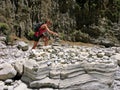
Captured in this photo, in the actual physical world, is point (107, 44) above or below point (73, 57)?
below

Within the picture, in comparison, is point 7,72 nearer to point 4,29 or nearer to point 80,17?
point 4,29

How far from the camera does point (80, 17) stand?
23.0 m

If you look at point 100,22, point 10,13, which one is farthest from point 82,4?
point 10,13

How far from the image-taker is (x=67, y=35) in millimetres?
22312

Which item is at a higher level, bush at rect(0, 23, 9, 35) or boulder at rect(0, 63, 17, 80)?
boulder at rect(0, 63, 17, 80)

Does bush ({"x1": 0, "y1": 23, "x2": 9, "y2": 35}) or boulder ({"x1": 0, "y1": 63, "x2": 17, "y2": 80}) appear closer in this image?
boulder ({"x1": 0, "y1": 63, "x2": 17, "y2": 80})

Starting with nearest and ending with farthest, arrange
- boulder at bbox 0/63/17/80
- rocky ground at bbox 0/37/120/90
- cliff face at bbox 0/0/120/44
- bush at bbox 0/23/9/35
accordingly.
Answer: rocky ground at bbox 0/37/120/90 → boulder at bbox 0/63/17/80 → bush at bbox 0/23/9/35 → cliff face at bbox 0/0/120/44

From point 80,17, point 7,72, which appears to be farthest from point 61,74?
point 80,17

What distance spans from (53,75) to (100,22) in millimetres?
15720

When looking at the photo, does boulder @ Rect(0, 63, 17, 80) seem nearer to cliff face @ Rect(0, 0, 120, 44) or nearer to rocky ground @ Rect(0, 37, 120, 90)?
rocky ground @ Rect(0, 37, 120, 90)

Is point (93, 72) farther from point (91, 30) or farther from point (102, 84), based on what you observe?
point (91, 30)

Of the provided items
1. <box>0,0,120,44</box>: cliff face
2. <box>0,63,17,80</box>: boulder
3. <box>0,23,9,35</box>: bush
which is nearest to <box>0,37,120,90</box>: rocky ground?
<box>0,63,17,80</box>: boulder

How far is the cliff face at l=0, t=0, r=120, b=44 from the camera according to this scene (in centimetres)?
2164

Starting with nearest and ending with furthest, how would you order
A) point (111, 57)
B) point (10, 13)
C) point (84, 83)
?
point (84, 83) → point (111, 57) → point (10, 13)
